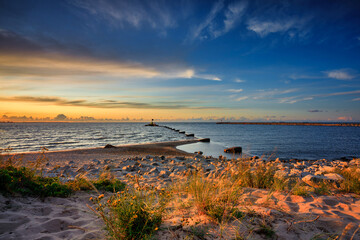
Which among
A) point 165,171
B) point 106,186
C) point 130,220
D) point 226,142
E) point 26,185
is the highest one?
point 130,220

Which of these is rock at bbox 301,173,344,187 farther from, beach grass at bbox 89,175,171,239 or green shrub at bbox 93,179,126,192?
green shrub at bbox 93,179,126,192

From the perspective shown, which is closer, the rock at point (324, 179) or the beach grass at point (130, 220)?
the beach grass at point (130, 220)

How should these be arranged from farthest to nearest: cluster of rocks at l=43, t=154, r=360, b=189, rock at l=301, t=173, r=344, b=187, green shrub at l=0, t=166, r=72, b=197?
cluster of rocks at l=43, t=154, r=360, b=189 → rock at l=301, t=173, r=344, b=187 → green shrub at l=0, t=166, r=72, b=197

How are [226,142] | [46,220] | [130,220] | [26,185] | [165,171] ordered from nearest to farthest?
[130,220] < [46,220] < [26,185] < [165,171] < [226,142]

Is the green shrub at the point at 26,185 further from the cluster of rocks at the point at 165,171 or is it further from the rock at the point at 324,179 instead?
the rock at the point at 324,179

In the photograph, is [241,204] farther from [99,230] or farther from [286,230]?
[99,230]

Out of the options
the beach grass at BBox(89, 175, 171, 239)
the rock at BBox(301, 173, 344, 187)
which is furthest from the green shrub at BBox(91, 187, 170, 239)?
the rock at BBox(301, 173, 344, 187)

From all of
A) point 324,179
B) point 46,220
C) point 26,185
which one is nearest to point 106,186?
point 26,185

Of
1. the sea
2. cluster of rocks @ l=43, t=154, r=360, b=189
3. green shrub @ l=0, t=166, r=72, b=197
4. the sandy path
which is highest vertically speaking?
green shrub @ l=0, t=166, r=72, b=197

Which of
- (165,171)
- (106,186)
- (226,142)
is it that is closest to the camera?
(106,186)

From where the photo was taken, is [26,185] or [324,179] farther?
[324,179]

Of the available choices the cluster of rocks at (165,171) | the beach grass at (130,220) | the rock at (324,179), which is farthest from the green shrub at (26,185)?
the rock at (324,179)

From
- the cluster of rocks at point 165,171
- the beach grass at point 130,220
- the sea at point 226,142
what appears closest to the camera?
the beach grass at point 130,220

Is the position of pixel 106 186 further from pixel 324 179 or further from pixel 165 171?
pixel 324 179
